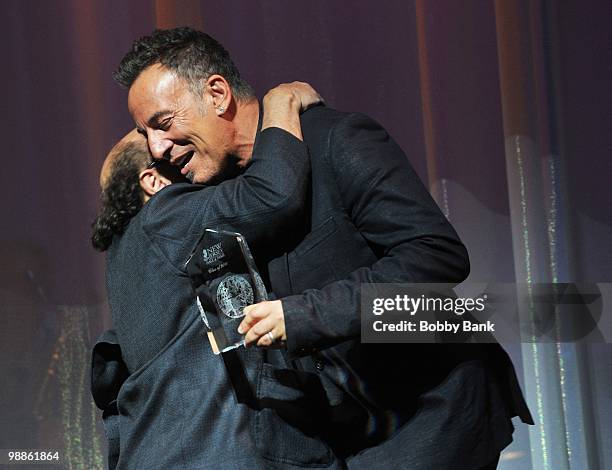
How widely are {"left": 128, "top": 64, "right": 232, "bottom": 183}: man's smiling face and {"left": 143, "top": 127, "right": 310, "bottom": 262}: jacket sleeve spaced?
13 centimetres

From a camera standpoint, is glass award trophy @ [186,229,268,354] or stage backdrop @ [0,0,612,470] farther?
stage backdrop @ [0,0,612,470]

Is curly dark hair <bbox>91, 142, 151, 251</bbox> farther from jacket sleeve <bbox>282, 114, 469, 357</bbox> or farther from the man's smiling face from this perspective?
jacket sleeve <bbox>282, 114, 469, 357</bbox>

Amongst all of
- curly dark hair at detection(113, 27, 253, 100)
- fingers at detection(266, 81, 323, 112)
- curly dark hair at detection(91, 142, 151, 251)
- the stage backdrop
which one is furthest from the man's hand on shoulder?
the stage backdrop

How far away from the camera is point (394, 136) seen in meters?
1.86

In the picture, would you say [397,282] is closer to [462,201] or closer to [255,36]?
[462,201]

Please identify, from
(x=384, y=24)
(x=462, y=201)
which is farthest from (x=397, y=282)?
(x=384, y=24)

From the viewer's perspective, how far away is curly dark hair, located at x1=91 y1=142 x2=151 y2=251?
130cm

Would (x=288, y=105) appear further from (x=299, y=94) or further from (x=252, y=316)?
(x=252, y=316)

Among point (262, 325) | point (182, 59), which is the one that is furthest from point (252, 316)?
point (182, 59)

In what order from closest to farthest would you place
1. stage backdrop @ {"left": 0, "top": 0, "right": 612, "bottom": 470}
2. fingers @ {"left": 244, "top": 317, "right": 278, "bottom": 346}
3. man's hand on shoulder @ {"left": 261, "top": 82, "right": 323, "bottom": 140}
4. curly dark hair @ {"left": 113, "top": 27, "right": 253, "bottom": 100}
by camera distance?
1. fingers @ {"left": 244, "top": 317, "right": 278, "bottom": 346}
2. man's hand on shoulder @ {"left": 261, "top": 82, "right": 323, "bottom": 140}
3. curly dark hair @ {"left": 113, "top": 27, "right": 253, "bottom": 100}
4. stage backdrop @ {"left": 0, "top": 0, "right": 612, "bottom": 470}

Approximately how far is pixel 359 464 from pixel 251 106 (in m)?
0.53

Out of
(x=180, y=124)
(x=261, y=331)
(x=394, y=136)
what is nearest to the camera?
(x=261, y=331)

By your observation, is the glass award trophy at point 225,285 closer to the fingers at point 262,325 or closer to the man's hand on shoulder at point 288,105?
the fingers at point 262,325

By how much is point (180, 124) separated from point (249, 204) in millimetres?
232
